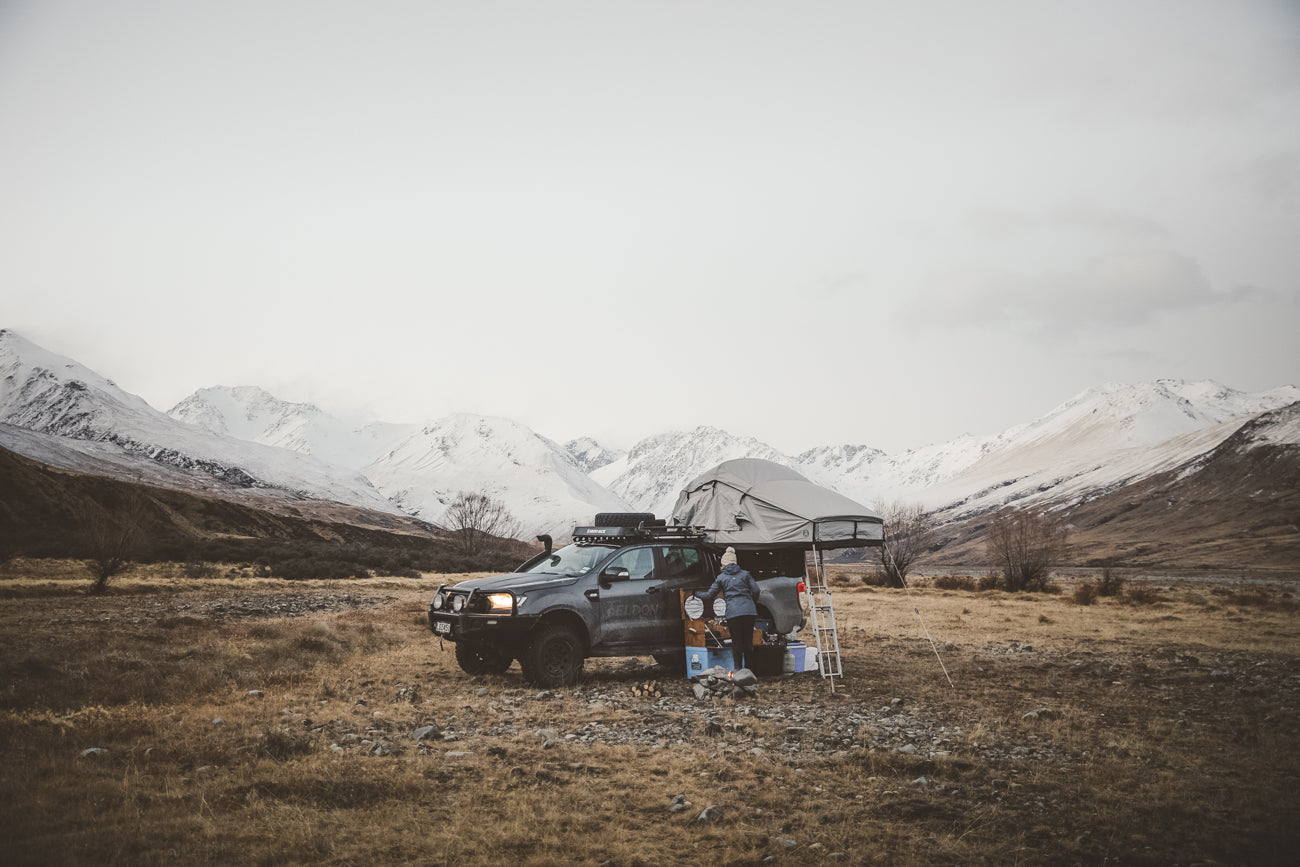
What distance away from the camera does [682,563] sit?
14016 millimetres

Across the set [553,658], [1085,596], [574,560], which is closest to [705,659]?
[553,658]

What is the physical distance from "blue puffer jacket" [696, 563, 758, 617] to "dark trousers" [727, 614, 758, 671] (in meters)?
0.10

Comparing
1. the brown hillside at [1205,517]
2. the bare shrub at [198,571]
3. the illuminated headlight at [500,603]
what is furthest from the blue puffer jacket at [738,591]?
the brown hillside at [1205,517]

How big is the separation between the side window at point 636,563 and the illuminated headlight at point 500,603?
6.04ft

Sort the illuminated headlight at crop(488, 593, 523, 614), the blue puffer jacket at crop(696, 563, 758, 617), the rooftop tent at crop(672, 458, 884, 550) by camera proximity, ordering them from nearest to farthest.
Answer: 1. the illuminated headlight at crop(488, 593, 523, 614)
2. the blue puffer jacket at crop(696, 563, 758, 617)
3. the rooftop tent at crop(672, 458, 884, 550)

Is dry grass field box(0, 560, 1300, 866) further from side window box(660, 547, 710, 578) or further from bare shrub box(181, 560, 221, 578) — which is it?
bare shrub box(181, 560, 221, 578)

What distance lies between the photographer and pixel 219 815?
609cm

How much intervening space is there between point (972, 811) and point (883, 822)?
2.77 ft

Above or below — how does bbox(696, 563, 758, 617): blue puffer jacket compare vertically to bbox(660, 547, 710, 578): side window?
below

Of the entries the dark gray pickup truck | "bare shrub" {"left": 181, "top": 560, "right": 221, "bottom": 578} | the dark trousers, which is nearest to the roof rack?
the dark gray pickup truck

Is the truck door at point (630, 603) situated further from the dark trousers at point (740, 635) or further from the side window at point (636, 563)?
the dark trousers at point (740, 635)

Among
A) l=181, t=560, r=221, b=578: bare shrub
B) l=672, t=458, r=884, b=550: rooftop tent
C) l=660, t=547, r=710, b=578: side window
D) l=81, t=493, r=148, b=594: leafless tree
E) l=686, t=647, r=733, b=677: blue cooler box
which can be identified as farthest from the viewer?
l=181, t=560, r=221, b=578: bare shrub

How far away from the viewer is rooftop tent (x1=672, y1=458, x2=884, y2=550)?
13609mm

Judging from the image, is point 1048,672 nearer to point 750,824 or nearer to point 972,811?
point 972,811
